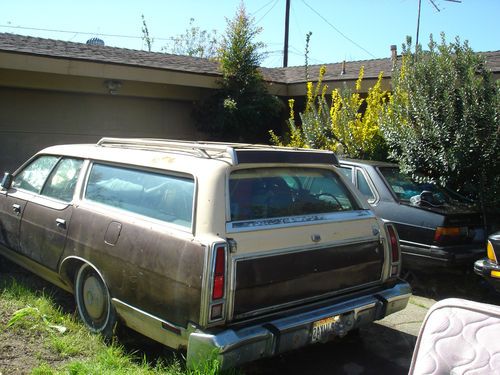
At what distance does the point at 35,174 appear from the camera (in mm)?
5527

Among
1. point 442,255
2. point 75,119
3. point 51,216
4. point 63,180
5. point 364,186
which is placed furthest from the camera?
point 75,119

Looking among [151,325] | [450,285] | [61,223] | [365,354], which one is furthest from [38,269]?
[450,285]

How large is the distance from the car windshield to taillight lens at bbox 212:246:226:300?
3.60 metres

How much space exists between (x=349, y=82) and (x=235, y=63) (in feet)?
8.65

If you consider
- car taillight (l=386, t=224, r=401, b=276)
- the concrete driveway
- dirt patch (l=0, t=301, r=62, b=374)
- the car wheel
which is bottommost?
the concrete driveway

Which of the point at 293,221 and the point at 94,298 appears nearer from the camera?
the point at 293,221

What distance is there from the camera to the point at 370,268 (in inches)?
169

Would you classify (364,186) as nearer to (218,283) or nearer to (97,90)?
(218,283)

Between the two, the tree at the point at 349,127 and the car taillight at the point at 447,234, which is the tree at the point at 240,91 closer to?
the tree at the point at 349,127

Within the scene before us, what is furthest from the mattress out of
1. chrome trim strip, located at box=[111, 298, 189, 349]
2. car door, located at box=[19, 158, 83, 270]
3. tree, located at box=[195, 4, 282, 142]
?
tree, located at box=[195, 4, 282, 142]

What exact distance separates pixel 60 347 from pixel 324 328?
202cm

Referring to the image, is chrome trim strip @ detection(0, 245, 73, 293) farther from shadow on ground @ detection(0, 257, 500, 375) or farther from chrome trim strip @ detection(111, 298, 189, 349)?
chrome trim strip @ detection(111, 298, 189, 349)

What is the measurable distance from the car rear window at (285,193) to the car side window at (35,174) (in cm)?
232

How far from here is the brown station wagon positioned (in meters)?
3.44
